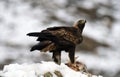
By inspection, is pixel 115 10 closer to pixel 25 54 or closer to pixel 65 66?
pixel 25 54

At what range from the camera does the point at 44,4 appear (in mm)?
25734

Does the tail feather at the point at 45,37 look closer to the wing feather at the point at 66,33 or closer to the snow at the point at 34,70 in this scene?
the wing feather at the point at 66,33

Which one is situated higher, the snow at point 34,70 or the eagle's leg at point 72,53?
the eagle's leg at point 72,53

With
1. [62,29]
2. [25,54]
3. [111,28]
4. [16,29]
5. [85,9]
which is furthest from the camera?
[85,9]

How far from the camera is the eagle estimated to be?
35.0ft

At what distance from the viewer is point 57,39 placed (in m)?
10.8

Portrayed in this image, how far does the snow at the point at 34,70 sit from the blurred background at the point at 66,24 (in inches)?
254

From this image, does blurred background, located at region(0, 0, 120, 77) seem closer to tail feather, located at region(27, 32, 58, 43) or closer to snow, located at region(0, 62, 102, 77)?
snow, located at region(0, 62, 102, 77)

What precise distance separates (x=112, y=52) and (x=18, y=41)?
2700 mm

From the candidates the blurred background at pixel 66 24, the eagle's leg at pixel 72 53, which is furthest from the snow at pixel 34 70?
the blurred background at pixel 66 24

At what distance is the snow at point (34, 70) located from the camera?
33.9ft

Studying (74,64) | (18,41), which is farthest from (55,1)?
(74,64)

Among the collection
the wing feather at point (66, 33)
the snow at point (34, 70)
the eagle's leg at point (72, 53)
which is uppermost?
the wing feather at point (66, 33)

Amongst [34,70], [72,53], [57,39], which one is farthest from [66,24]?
[34,70]
